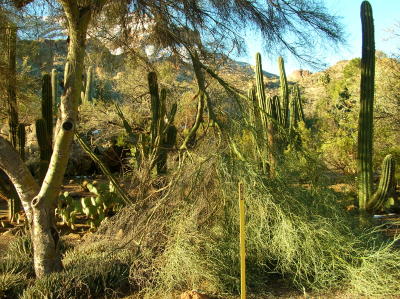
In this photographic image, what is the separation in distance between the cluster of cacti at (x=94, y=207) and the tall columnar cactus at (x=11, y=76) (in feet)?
6.89

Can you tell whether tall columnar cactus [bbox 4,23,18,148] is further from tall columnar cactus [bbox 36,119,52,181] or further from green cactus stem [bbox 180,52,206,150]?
green cactus stem [bbox 180,52,206,150]

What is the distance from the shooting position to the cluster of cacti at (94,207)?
9.22 m

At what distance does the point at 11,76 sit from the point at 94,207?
313 cm

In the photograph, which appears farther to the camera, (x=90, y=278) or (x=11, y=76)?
(x=11, y=76)

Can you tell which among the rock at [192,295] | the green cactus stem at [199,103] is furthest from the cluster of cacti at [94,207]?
the rock at [192,295]

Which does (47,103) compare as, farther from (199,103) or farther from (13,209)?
(199,103)

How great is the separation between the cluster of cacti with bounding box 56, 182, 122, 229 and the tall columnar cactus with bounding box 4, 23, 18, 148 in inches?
82.7

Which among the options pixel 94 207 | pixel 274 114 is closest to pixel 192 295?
pixel 94 207

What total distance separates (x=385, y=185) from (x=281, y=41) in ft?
13.0

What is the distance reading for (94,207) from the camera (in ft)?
30.4

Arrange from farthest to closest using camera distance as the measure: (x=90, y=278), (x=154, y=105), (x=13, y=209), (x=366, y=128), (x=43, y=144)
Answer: (x=13, y=209) < (x=43, y=144) < (x=154, y=105) < (x=366, y=128) < (x=90, y=278)

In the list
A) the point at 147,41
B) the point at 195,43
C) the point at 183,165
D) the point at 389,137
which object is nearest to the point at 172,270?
the point at 183,165

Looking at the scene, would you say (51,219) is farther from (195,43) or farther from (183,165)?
(195,43)

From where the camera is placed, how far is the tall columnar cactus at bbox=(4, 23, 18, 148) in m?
7.13
